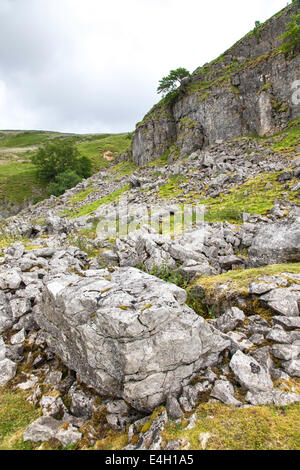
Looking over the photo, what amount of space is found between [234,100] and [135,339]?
138ft

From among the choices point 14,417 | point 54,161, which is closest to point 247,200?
point 14,417

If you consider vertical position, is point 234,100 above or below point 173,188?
above

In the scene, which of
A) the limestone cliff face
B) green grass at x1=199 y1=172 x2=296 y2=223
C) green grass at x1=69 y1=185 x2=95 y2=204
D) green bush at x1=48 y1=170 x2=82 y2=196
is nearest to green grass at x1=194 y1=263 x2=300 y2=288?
green grass at x1=199 y1=172 x2=296 y2=223

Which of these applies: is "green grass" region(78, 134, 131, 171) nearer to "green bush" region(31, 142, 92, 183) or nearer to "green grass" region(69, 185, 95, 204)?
"green bush" region(31, 142, 92, 183)

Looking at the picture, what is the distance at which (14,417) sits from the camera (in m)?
4.77

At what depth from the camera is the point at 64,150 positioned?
188 ft

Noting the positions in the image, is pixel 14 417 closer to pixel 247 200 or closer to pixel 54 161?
pixel 247 200

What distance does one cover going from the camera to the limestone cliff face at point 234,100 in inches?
1235

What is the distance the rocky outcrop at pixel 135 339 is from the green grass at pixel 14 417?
1.13m

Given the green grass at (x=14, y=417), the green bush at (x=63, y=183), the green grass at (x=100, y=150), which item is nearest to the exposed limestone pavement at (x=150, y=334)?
the green grass at (x=14, y=417)

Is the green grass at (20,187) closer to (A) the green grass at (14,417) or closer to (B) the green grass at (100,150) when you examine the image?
(B) the green grass at (100,150)

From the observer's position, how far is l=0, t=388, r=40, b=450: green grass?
4.16 meters

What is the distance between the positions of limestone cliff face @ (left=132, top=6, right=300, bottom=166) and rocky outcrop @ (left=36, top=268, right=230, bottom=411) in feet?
115
